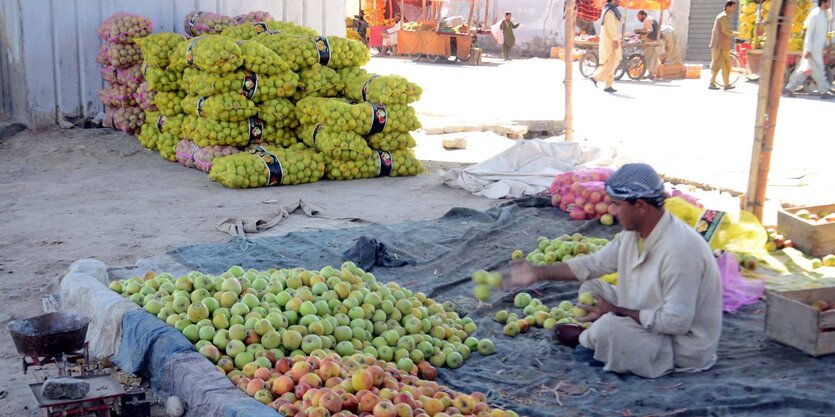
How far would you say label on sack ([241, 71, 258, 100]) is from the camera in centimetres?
851

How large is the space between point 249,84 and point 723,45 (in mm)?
11530

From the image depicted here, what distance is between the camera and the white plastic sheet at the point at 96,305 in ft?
13.3

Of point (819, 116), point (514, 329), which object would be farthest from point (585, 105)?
point (514, 329)

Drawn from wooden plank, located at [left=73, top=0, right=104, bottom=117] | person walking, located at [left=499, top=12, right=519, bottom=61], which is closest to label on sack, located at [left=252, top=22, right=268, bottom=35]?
wooden plank, located at [left=73, top=0, right=104, bottom=117]

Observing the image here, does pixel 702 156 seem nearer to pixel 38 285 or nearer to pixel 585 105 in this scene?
pixel 585 105

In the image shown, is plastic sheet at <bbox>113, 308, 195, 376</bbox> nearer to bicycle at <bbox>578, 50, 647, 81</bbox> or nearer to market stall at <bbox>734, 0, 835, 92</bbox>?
market stall at <bbox>734, 0, 835, 92</bbox>

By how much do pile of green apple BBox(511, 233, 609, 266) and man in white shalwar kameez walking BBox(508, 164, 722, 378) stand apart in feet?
4.82

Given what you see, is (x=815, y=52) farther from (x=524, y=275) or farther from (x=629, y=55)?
(x=524, y=275)

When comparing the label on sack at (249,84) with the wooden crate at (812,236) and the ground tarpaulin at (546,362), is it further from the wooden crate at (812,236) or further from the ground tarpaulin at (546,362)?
the wooden crate at (812,236)

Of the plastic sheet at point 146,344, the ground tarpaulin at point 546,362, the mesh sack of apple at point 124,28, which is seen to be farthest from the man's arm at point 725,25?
the plastic sheet at point 146,344

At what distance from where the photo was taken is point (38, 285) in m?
5.25

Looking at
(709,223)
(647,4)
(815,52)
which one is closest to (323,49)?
(709,223)

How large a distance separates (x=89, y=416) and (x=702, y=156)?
25.7 feet

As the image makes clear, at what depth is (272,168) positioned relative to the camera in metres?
8.33
